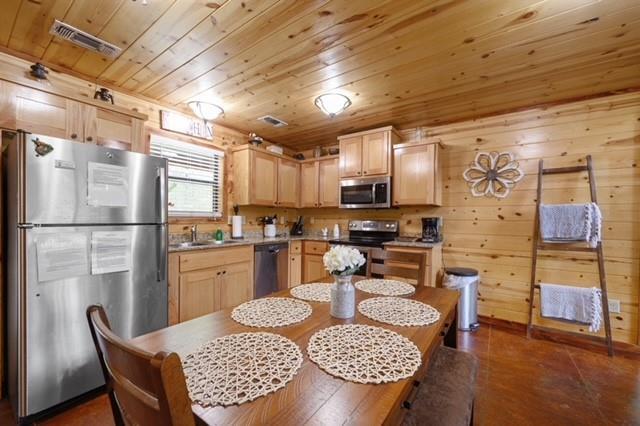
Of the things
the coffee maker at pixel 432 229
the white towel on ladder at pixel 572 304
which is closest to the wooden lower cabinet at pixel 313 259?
the coffee maker at pixel 432 229

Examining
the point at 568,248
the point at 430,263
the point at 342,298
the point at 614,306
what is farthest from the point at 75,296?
the point at 614,306

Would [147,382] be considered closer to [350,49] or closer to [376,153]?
[350,49]

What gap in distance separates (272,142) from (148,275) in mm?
2798

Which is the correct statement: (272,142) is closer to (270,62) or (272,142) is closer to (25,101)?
(270,62)

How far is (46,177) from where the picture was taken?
1.62 meters

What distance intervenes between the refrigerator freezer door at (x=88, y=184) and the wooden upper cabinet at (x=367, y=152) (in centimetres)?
228

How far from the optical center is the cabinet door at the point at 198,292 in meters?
2.58

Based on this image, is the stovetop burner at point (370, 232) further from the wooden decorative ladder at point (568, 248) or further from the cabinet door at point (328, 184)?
the wooden decorative ladder at point (568, 248)

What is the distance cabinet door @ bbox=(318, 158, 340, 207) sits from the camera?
4.08 meters

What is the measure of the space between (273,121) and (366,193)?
1485mm

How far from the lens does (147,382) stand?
50 cm

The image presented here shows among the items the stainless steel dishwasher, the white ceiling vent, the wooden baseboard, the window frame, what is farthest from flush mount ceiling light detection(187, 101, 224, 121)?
the wooden baseboard

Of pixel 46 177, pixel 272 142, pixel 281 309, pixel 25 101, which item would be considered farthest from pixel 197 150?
pixel 281 309

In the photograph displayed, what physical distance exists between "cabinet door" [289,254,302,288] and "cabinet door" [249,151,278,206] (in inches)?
32.3
